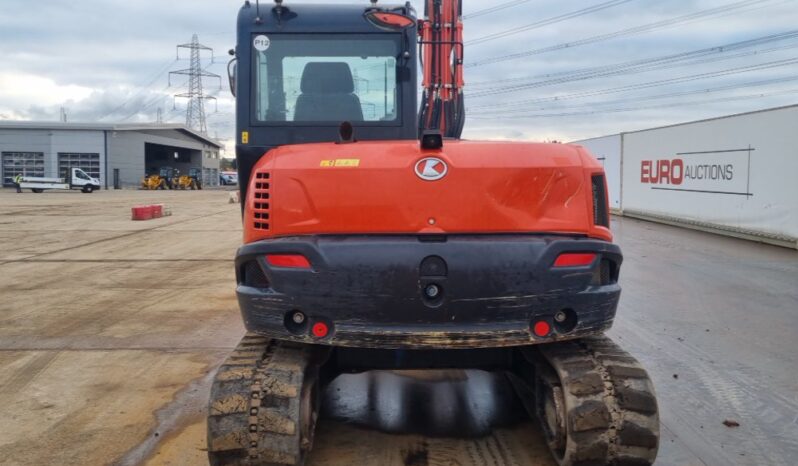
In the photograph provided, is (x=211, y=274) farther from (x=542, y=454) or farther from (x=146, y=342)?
(x=542, y=454)

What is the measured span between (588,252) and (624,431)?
95 cm

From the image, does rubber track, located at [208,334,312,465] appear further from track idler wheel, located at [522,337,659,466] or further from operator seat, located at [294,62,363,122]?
operator seat, located at [294,62,363,122]

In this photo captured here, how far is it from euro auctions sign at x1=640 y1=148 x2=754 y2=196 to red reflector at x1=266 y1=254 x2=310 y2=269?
15601mm

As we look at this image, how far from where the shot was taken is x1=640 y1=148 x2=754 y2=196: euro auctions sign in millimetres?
16719

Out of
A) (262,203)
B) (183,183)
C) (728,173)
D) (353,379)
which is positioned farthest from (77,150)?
(262,203)

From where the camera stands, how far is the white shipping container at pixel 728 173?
15148 millimetres

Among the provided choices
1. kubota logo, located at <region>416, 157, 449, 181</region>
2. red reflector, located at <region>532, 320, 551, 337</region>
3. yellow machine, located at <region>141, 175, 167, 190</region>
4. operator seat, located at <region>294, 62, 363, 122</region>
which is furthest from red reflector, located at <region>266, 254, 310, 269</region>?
yellow machine, located at <region>141, 175, 167, 190</region>

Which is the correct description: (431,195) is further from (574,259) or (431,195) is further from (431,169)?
(574,259)

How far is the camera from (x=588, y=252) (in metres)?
3.52

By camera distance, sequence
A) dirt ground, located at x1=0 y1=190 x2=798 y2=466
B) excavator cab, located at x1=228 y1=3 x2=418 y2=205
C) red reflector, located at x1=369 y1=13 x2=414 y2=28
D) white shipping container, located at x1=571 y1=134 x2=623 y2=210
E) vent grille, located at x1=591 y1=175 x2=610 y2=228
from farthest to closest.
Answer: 1. white shipping container, located at x1=571 y1=134 x2=623 y2=210
2. red reflector, located at x1=369 y1=13 x2=414 y2=28
3. excavator cab, located at x1=228 y1=3 x2=418 y2=205
4. dirt ground, located at x1=0 y1=190 x2=798 y2=466
5. vent grille, located at x1=591 y1=175 x2=610 y2=228

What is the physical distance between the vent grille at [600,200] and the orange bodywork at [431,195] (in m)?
0.10

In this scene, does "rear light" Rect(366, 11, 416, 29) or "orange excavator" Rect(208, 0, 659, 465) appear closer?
"orange excavator" Rect(208, 0, 659, 465)

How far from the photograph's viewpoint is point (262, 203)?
3629mm

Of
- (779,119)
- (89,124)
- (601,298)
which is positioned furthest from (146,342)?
(89,124)
